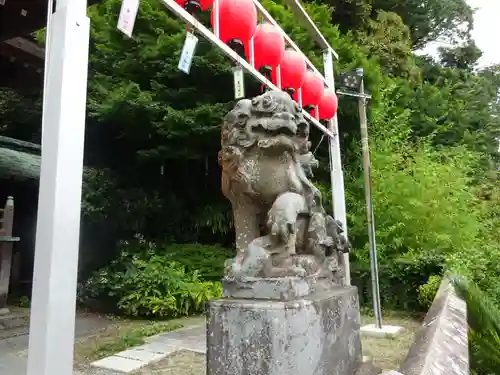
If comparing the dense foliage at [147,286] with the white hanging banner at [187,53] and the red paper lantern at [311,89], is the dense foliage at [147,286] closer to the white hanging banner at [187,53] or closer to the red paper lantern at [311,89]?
the red paper lantern at [311,89]

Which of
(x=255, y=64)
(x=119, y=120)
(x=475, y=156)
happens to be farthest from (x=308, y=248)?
(x=475, y=156)

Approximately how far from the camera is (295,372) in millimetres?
1959

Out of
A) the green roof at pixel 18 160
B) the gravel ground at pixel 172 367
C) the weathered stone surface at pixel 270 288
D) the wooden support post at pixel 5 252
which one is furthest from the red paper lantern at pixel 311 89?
the green roof at pixel 18 160

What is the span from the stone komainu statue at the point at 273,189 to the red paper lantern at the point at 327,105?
3312mm

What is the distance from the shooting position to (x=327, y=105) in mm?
5922

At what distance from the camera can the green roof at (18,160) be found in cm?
760

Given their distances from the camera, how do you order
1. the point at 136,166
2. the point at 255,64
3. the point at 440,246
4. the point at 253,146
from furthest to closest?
1. the point at 136,166
2. the point at 440,246
3. the point at 255,64
4. the point at 253,146

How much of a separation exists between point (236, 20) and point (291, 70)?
1318 millimetres

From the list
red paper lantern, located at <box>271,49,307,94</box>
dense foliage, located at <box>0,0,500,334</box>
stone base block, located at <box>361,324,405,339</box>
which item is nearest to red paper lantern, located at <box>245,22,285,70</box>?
red paper lantern, located at <box>271,49,307,94</box>

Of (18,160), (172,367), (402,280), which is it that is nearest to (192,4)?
(172,367)

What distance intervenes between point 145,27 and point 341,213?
5.18 metres

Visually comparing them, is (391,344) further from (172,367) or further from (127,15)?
(127,15)

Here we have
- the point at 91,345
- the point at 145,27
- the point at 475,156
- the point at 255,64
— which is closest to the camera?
the point at 255,64

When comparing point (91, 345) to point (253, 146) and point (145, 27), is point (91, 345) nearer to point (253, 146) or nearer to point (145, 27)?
point (253, 146)
